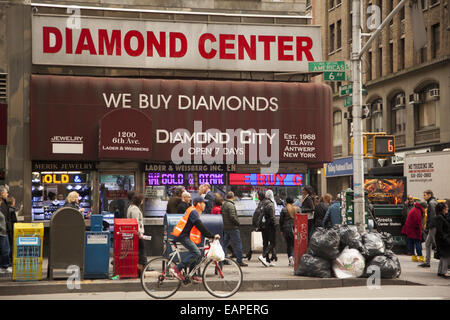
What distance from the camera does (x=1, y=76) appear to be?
19281mm

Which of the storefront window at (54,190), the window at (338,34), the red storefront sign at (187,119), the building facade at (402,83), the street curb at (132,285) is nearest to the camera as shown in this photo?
the street curb at (132,285)

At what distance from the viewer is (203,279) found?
1168cm

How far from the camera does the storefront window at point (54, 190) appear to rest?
19.5 m

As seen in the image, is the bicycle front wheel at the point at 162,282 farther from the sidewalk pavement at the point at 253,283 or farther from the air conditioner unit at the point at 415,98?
the air conditioner unit at the point at 415,98

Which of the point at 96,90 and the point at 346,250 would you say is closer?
the point at 346,250

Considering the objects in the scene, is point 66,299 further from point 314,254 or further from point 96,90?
point 96,90

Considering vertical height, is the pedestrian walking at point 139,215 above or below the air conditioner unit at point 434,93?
below

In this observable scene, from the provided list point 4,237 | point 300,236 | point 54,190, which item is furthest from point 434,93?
point 4,237

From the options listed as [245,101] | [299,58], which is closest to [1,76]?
[245,101]

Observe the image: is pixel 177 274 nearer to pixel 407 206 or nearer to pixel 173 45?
pixel 173 45

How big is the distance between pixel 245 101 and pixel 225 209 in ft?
16.4

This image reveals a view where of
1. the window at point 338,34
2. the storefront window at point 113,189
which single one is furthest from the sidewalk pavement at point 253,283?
the window at point 338,34

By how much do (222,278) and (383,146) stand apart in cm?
645
